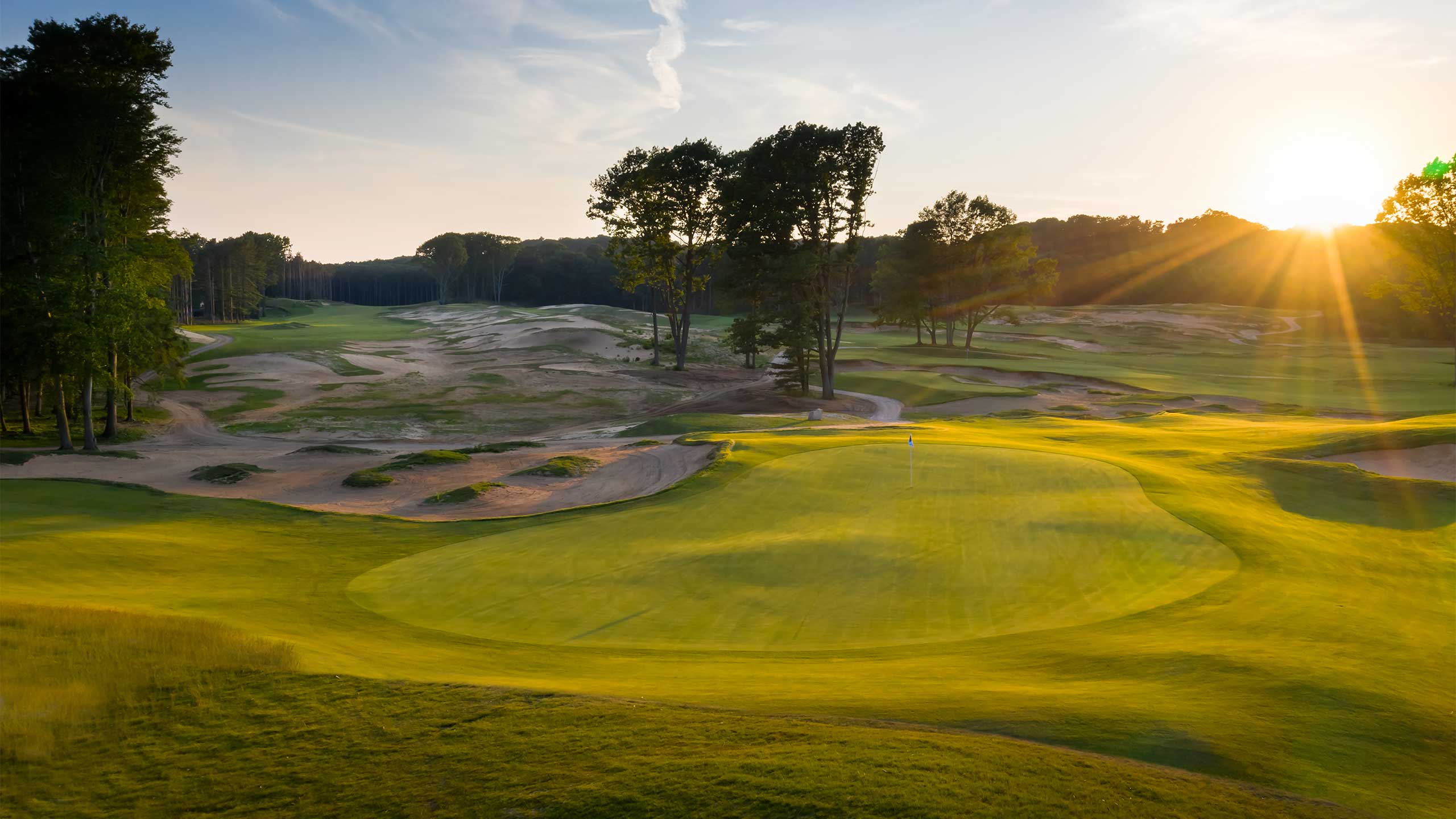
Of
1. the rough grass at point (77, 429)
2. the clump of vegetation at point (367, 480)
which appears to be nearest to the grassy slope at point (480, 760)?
the clump of vegetation at point (367, 480)

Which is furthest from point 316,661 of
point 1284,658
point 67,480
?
point 67,480

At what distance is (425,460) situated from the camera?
28.8 meters

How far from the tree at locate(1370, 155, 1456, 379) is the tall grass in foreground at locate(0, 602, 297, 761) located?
62.2m

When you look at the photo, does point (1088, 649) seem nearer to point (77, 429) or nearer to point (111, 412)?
point (111, 412)

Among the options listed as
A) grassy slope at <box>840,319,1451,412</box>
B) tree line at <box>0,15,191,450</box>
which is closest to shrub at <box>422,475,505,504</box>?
tree line at <box>0,15,191,450</box>

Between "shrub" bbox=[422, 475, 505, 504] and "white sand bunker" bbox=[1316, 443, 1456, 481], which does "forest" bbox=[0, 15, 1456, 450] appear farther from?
"white sand bunker" bbox=[1316, 443, 1456, 481]

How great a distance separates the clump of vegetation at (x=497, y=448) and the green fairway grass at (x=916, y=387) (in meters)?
26.7

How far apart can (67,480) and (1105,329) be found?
345 feet

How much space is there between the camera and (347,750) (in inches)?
277

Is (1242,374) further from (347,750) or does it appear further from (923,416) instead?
(347,750)

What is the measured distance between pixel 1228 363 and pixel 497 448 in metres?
68.8

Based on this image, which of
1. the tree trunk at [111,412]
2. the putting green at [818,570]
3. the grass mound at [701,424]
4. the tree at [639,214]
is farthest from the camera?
the tree at [639,214]

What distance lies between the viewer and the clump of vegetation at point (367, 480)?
1029 inches

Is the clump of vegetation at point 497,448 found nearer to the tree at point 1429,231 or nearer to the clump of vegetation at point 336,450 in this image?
the clump of vegetation at point 336,450
